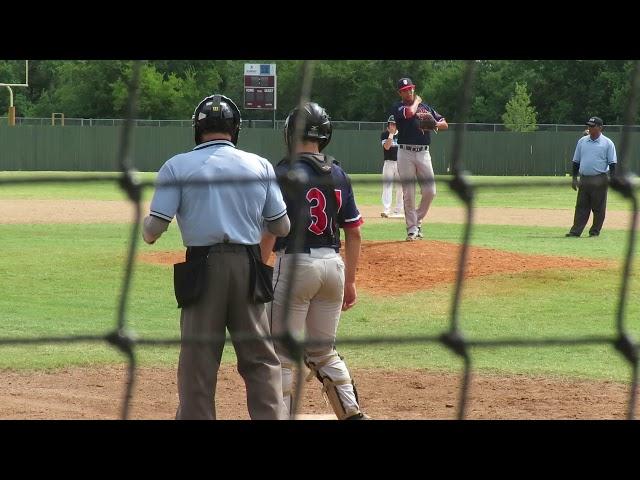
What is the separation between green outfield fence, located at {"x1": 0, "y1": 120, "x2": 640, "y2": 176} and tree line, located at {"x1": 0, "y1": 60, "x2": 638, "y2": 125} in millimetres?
955

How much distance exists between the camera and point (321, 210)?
5.57 meters

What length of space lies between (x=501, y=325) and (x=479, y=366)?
1.22m

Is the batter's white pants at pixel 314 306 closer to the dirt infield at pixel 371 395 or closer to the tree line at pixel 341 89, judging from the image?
the dirt infield at pixel 371 395

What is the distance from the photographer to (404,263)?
1158 cm

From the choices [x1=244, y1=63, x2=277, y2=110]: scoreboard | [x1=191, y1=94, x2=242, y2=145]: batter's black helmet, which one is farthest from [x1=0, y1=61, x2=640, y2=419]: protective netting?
[x1=244, y1=63, x2=277, y2=110]: scoreboard

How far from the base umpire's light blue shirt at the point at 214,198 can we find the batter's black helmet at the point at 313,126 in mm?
730

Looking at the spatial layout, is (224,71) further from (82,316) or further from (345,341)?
(345,341)

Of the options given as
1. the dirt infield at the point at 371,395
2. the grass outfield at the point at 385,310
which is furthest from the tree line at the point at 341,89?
the dirt infield at the point at 371,395

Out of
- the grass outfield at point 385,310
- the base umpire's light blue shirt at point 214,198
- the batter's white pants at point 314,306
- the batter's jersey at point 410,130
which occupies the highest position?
the base umpire's light blue shirt at point 214,198

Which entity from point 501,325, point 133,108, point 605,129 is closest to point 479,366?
point 501,325

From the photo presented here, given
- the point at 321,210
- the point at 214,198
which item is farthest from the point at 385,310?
the point at 214,198

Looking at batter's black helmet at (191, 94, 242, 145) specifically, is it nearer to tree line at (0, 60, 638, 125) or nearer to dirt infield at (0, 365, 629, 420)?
dirt infield at (0, 365, 629, 420)

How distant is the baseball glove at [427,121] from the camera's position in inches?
494

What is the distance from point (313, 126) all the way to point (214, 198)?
1.01 m
